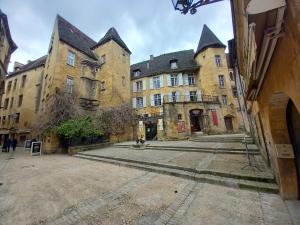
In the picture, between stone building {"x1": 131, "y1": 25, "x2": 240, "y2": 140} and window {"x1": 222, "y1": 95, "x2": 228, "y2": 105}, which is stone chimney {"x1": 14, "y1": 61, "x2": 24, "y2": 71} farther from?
window {"x1": 222, "y1": 95, "x2": 228, "y2": 105}

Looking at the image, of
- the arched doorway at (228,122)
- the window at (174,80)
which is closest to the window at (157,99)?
the window at (174,80)

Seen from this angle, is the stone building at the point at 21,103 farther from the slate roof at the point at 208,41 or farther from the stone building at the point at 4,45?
the slate roof at the point at 208,41

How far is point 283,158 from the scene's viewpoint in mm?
3395

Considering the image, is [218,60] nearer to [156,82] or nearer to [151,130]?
[156,82]

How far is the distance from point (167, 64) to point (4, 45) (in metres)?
20.8

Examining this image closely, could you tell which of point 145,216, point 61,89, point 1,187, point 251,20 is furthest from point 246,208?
point 61,89

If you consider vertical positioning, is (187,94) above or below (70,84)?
below

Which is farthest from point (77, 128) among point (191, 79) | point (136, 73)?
point (191, 79)

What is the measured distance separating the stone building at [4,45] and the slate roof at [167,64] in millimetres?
15802

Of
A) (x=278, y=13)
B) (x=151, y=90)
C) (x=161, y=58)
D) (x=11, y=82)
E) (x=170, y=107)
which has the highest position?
(x=161, y=58)

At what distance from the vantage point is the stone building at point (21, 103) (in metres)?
22.6

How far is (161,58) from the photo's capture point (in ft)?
93.9

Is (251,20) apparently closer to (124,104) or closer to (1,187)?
(1,187)

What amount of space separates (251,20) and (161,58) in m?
28.5
